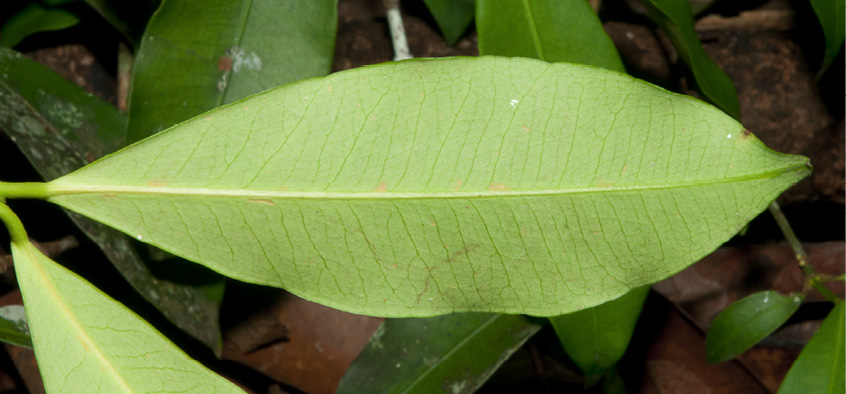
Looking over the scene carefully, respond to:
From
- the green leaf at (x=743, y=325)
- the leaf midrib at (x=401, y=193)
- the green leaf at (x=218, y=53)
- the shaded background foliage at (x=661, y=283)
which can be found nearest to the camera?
the leaf midrib at (x=401, y=193)

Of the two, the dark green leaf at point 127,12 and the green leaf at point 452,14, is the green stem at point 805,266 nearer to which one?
the green leaf at point 452,14

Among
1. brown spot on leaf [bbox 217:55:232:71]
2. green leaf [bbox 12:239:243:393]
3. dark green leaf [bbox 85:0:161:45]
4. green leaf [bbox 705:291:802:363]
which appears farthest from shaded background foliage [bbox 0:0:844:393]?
green leaf [bbox 12:239:243:393]

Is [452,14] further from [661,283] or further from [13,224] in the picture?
[13,224]

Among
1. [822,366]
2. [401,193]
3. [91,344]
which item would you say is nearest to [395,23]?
[401,193]

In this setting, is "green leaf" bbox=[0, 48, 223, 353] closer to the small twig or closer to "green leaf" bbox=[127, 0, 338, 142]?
"green leaf" bbox=[127, 0, 338, 142]

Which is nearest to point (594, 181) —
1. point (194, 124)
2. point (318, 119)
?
point (318, 119)

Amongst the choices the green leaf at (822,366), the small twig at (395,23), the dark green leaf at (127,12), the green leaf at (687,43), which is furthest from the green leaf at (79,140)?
the green leaf at (822,366)

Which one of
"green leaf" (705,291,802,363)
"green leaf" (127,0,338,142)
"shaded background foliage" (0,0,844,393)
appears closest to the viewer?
"green leaf" (127,0,338,142)
